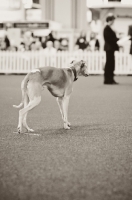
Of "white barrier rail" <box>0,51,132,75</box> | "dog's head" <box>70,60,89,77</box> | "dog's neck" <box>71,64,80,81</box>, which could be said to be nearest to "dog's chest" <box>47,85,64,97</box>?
"dog's neck" <box>71,64,80,81</box>

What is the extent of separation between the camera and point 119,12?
24312 mm

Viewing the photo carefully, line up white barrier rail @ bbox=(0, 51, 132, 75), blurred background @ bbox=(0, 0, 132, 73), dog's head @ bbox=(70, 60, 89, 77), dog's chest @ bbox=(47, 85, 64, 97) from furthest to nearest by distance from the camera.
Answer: blurred background @ bbox=(0, 0, 132, 73) < white barrier rail @ bbox=(0, 51, 132, 75) < dog's head @ bbox=(70, 60, 89, 77) < dog's chest @ bbox=(47, 85, 64, 97)

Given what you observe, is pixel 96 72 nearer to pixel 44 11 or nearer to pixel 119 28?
pixel 119 28

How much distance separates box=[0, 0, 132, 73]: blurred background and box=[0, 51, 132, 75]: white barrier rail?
6.5 inches

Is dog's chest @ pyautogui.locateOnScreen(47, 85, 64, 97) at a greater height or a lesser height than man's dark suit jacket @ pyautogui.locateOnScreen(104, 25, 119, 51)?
lesser

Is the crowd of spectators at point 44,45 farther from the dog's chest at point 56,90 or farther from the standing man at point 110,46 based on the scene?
the dog's chest at point 56,90

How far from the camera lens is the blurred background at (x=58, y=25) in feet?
63.5

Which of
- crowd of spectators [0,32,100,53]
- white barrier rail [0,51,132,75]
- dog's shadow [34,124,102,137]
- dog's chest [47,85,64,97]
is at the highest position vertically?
dog's chest [47,85,64,97]

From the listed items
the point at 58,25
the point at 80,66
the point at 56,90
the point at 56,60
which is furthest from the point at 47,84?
the point at 58,25

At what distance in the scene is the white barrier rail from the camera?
1747 centimetres

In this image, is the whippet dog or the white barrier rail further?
the white barrier rail

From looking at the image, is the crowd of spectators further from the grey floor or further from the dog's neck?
the dog's neck

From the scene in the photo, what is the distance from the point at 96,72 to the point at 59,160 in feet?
46.9

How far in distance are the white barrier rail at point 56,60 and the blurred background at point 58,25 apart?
0.55 ft
